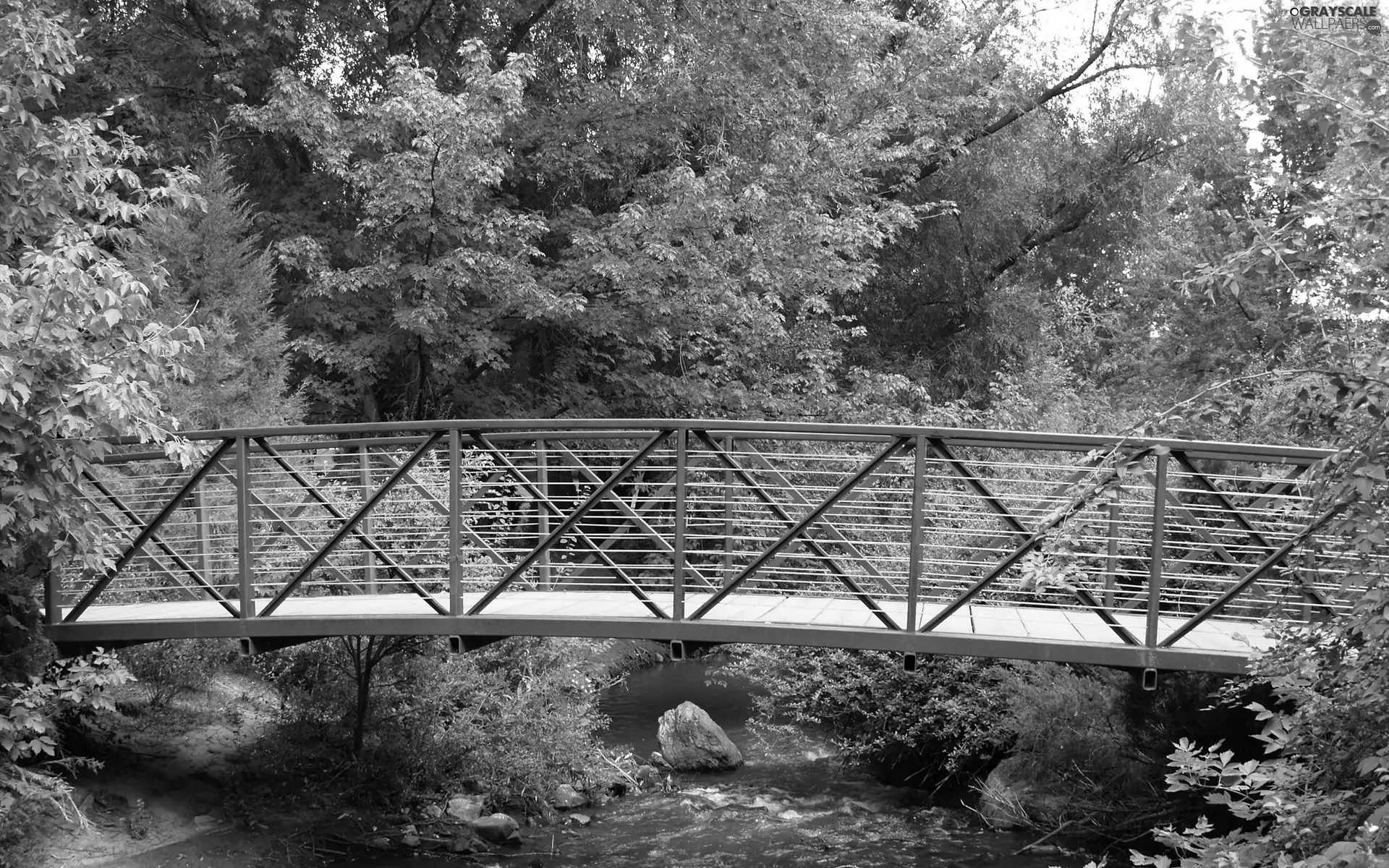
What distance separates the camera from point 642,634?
7453 millimetres

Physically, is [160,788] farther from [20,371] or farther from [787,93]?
[787,93]

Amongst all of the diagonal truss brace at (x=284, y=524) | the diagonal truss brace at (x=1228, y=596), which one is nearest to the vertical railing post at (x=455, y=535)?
the diagonal truss brace at (x=284, y=524)

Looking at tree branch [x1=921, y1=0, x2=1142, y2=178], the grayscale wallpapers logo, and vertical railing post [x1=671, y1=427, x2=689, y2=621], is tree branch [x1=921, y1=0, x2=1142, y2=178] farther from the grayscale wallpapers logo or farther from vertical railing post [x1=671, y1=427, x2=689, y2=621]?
the grayscale wallpapers logo

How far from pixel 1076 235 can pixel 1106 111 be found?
237 cm

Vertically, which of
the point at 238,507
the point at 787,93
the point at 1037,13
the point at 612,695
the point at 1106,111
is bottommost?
the point at 612,695

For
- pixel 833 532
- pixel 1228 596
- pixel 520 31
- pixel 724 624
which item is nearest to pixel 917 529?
pixel 724 624

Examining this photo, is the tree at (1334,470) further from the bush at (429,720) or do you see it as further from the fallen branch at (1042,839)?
the bush at (429,720)

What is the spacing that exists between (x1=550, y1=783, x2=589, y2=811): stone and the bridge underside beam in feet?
10.1

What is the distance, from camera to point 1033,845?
9.12 m

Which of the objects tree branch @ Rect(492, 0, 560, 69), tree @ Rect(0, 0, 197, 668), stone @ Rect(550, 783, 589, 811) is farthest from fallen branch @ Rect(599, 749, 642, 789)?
tree branch @ Rect(492, 0, 560, 69)

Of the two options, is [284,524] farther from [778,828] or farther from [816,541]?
[778,828]

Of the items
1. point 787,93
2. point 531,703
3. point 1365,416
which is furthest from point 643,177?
point 1365,416

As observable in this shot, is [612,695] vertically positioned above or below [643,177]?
below

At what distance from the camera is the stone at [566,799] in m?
10.6
